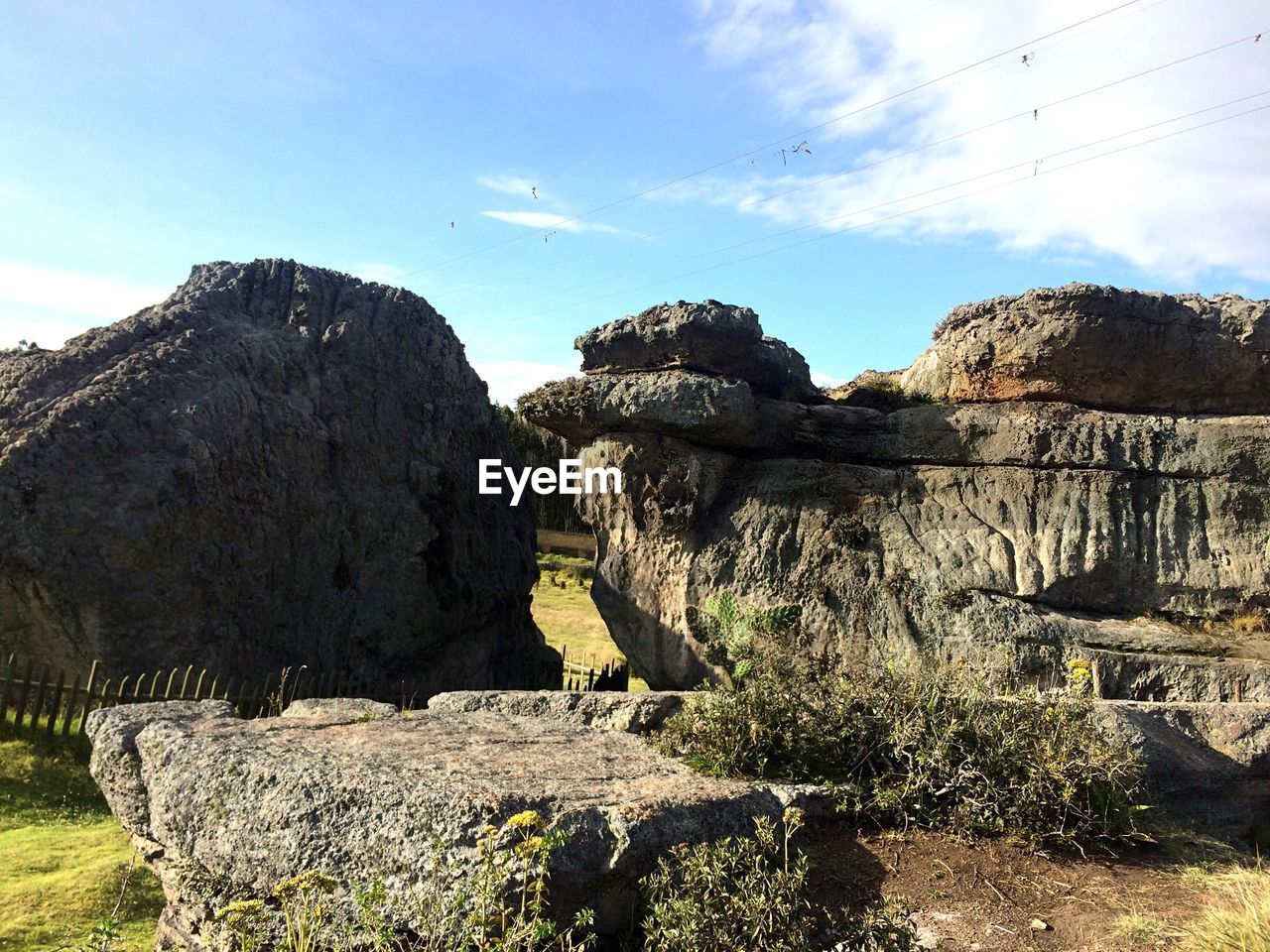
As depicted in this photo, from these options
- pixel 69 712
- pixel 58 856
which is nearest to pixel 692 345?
pixel 69 712

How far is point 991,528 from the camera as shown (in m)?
11.6

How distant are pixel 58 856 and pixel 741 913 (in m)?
6.05

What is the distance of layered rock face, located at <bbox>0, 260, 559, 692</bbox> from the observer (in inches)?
442

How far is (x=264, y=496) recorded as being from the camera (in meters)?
13.4

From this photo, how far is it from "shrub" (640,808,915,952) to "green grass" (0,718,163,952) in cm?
411

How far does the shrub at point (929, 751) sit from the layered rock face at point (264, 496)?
8.14 m

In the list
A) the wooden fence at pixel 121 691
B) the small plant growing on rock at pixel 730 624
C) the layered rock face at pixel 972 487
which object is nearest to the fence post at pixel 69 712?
the wooden fence at pixel 121 691

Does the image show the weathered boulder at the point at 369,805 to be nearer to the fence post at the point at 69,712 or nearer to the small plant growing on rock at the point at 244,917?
the small plant growing on rock at the point at 244,917

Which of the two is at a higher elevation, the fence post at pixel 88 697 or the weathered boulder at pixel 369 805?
the weathered boulder at pixel 369 805

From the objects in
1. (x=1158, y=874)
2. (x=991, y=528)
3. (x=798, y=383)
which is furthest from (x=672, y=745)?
(x=798, y=383)

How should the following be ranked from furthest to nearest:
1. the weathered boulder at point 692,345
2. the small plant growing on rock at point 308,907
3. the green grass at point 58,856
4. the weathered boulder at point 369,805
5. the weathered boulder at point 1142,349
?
1. the weathered boulder at point 692,345
2. the weathered boulder at point 1142,349
3. the green grass at point 58,856
4. the weathered boulder at point 369,805
5. the small plant growing on rock at point 308,907

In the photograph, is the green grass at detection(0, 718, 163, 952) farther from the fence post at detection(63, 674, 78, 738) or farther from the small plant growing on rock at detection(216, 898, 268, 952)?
the small plant growing on rock at detection(216, 898, 268, 952)

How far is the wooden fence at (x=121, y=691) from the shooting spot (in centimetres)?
988

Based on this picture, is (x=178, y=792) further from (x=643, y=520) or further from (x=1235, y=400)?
(x=1235, y=400)
